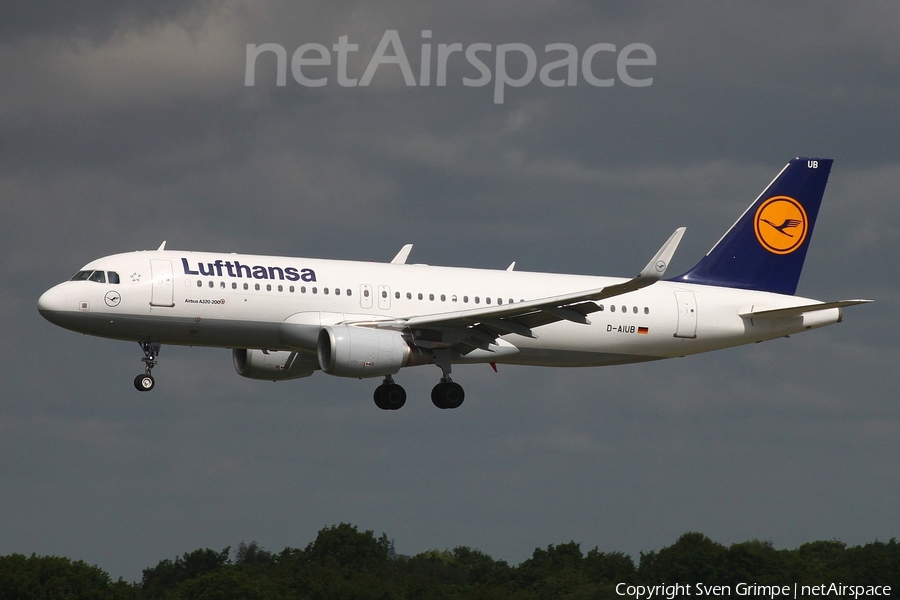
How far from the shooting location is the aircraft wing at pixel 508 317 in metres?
42.5

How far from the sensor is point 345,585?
89375 millimetres

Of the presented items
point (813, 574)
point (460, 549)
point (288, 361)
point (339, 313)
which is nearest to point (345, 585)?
point (813, 574)

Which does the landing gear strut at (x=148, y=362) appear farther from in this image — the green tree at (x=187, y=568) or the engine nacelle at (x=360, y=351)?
the green tree at (x=187, y=568)

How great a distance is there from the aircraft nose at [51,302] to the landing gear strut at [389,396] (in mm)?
10797

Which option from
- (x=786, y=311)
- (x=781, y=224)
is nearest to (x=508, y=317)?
(x=786, y=311)

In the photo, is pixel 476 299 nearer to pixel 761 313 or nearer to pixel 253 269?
pixel 253 269

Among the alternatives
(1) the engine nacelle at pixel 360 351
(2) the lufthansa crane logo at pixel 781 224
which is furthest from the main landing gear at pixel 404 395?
(2) the lufthansa crane logo at pixel 781 224

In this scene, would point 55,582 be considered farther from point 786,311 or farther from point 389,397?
point 786,311

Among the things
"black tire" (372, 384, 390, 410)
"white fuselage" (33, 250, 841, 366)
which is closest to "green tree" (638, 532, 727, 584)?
"white fuselage" (33, 250, 841, 366)

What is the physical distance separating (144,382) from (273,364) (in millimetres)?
6194

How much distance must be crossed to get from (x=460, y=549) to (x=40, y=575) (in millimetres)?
65331

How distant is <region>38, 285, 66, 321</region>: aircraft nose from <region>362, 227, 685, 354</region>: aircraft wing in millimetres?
9541

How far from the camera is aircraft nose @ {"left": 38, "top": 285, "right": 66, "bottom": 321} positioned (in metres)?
43.6

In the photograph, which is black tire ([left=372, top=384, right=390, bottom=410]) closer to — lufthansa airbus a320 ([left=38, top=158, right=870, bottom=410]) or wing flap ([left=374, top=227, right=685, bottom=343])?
lufthansa airbus a320 ([left=38, top=158, right=870, bottom=410])
